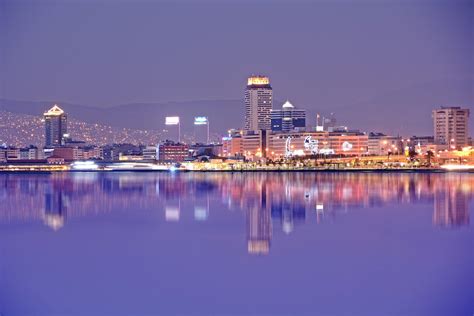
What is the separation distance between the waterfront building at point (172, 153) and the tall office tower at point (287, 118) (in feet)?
50.3

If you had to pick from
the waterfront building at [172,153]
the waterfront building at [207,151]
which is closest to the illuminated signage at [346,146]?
the waterfront building at [207,151]

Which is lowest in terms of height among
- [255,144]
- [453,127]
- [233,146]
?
[233,146]

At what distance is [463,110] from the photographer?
7369 centimetres

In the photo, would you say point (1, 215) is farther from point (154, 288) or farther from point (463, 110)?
point (463, 110)

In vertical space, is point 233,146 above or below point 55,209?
above

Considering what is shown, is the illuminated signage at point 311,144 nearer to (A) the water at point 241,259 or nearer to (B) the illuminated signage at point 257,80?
(B) the illuminated signage at point 257,80

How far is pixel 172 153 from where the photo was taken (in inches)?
3088

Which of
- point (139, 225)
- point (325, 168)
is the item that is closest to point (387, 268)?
point (139, 225)

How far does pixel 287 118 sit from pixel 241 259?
79.7 meters

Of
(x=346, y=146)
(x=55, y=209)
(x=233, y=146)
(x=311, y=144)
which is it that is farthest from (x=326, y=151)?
(x=55, y=209)

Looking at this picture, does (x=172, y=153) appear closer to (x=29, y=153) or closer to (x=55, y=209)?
(x=29, y=153)

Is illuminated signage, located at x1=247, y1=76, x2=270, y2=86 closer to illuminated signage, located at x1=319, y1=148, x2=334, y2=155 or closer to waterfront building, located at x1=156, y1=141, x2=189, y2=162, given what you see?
waterfront building, located at x1=156, y1=141, x2=189, y2=162

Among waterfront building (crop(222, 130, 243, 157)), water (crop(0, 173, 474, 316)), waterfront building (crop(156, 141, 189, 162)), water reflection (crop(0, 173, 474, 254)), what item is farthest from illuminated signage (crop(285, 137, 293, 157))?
water (crop(0, 173, 474, 316))

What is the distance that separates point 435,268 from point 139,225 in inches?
278
